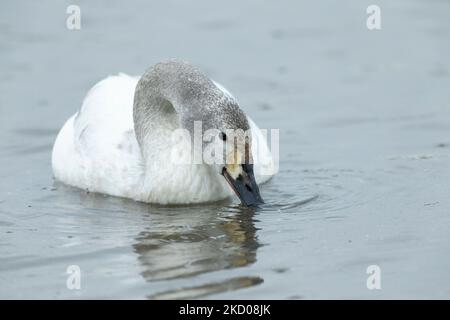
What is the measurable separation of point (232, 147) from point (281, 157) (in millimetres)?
2529

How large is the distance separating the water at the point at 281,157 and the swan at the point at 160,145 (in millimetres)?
191

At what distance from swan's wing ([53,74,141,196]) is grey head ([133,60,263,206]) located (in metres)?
0.30

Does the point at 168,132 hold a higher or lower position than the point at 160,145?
higher

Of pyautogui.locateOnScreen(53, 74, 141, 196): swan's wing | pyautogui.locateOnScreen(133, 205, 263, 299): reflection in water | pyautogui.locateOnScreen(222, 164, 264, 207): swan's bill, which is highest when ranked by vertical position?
pyautogui.locateOnScreen(53, 74, 141, 196): swan's wing

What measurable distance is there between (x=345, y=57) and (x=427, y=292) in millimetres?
7837

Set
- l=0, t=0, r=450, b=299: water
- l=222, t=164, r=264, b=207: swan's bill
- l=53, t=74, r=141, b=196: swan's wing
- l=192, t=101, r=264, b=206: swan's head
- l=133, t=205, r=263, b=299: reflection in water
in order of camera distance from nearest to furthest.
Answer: l=133, t=205, r=263, b=299: reflection in water < l=0, t=0, r=450, b=299: water < l=192, t=101, r=264, b=206: swan's head < l=222, t=164, r=264, b=207: swan's bill < l=53, t=74, r=141, b=196: swan's wing

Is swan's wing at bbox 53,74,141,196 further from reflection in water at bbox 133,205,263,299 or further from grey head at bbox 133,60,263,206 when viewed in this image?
reflection in water at bbox 133,205,263,299

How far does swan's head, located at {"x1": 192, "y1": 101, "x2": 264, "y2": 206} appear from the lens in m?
9.41

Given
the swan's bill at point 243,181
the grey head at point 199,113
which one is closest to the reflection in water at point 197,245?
the swan's bill at point 243,181

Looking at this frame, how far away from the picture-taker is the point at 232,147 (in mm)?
9469

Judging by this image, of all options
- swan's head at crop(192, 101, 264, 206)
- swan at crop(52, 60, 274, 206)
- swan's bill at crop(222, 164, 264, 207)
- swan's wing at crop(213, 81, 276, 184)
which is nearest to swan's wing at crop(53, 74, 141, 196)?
swan at crop(52, 60, 274, 206)

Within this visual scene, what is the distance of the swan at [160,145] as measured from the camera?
A: 9617mm

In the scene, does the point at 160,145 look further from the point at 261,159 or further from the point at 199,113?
the point at 261,159

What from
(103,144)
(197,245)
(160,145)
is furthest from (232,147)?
(103,144)
